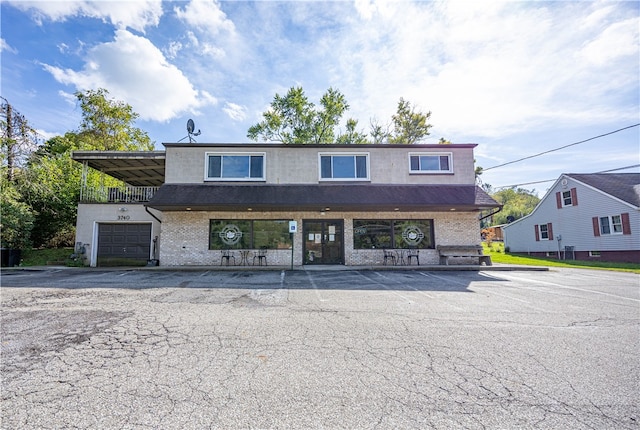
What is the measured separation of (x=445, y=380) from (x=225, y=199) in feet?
39.8

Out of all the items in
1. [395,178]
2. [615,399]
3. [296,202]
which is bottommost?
[615,399]

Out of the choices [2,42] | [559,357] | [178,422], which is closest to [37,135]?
[2,42]

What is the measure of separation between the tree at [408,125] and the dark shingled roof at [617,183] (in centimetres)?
1318

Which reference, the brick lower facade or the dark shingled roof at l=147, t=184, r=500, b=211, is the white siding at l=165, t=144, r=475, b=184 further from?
→ the brick lower facade

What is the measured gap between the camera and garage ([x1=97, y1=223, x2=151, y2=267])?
613 inches

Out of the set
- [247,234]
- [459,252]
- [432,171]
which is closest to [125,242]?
[247,234]

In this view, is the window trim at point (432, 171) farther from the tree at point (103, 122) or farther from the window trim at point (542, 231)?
the tree at point (103, 122)

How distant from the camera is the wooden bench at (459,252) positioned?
14839mm

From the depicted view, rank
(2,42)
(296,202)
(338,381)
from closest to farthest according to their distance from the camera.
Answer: (338,381) < (2,42) < (296,202)

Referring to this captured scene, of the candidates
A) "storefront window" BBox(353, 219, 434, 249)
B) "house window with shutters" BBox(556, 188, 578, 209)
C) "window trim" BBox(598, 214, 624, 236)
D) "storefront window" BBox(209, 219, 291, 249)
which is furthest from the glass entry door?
"house window with shutters" BBox(556, 188, 578, 209)

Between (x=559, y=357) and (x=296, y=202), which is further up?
(x=296, y=202)

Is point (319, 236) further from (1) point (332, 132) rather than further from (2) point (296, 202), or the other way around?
(1) point (332, 132)

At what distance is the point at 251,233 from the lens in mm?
14875

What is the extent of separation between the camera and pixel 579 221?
72.7 feet
